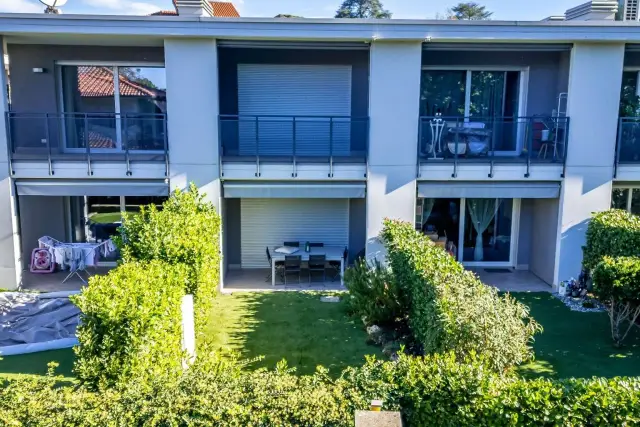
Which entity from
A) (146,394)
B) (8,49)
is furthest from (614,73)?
(8,49)

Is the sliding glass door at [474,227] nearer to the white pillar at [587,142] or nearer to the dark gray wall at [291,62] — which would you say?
the white pillar at [587,142]

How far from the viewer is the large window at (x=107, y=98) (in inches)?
580

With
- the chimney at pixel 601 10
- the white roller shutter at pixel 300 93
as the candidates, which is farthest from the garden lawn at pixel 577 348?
the chimney at pixel 601 10

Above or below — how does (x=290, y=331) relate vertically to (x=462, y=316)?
below

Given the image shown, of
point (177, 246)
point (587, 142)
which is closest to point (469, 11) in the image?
point (587, 142)

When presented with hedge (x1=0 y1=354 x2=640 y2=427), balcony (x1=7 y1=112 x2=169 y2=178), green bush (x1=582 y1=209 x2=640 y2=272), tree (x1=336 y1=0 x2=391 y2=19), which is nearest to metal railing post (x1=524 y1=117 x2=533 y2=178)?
green bush (x1=582 y1=209 x2=640 y2=272)

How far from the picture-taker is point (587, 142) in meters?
13.9

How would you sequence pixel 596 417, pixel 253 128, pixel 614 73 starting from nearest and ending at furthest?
pixel 596 417
pixel 614 73
pixel 253 128

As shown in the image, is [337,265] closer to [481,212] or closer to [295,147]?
[295,147]

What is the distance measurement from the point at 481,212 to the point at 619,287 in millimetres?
6740

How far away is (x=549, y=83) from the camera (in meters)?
15.6

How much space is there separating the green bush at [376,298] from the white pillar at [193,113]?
4664 mm

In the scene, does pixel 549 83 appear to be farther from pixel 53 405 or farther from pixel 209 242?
pixel 53 405

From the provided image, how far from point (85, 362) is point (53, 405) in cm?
103
